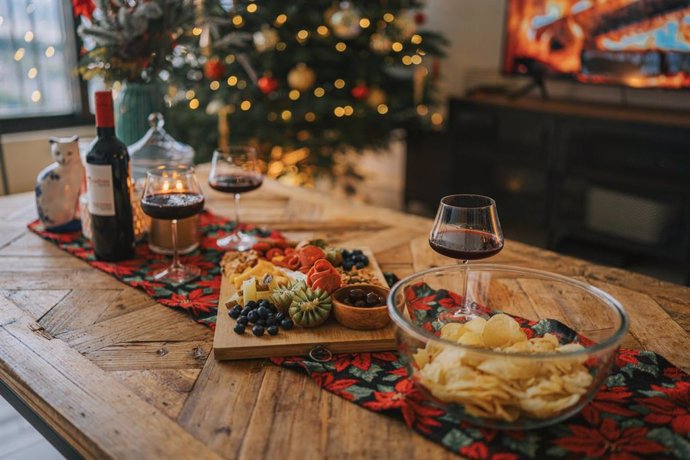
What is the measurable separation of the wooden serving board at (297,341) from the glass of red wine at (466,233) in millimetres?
146

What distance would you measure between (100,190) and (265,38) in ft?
7.12

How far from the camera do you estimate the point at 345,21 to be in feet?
10.4

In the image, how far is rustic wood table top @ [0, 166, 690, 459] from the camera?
31.7 inches

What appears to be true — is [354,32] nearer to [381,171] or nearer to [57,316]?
[381,171]

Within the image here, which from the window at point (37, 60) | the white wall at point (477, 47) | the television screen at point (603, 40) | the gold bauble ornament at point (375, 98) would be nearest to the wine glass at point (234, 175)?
the gold bauble ornament at point (375, 98)

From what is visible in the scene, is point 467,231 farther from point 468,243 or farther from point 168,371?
point 168,371

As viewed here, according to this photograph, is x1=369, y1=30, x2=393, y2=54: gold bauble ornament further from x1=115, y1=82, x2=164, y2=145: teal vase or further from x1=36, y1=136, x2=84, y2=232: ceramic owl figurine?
x1=36, y1=136, x2=84, y2=232: ceramic owl figurine

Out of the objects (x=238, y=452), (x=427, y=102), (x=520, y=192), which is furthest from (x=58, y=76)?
(x=238, y=452)

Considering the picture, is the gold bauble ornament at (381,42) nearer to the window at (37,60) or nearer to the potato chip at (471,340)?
the window at (37,60)

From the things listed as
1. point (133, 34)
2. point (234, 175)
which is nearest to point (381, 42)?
point (133, 34)

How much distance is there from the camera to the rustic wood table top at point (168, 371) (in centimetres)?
81

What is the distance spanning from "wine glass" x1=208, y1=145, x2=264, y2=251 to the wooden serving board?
493 millimetres

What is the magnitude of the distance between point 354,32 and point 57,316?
281 cm

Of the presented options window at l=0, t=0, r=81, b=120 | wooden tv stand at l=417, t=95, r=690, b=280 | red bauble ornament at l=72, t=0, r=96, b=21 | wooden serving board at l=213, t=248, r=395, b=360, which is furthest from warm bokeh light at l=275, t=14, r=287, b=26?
wooden serving board at l=213, t=248, r=395, b=360
